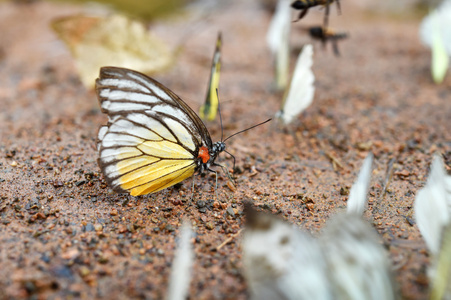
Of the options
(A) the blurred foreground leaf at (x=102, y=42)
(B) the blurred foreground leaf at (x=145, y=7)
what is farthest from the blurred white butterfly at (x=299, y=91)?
(B) the blurred foreground leaf at (x=145, y=7)

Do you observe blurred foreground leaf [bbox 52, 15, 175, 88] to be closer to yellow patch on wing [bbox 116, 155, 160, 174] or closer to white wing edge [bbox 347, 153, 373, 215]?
yellow patch on wing [bbox 116, 155, 160, 174]

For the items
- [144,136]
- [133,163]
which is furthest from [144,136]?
[133,163]

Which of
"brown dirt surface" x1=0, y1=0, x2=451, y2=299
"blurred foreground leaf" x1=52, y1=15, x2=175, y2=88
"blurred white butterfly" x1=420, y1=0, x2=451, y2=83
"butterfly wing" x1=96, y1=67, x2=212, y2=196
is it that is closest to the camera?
"brown dirt surface" x1=0, y1=0, x2=451, y2=299

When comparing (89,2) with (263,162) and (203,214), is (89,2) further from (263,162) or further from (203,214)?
(203,214)

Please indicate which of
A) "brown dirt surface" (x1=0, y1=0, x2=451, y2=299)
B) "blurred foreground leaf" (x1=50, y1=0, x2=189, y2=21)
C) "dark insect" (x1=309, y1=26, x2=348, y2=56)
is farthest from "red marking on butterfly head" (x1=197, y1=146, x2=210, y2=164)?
"blurred foreground leaf" (x1=50, y1=0, x2=189, y2=21)

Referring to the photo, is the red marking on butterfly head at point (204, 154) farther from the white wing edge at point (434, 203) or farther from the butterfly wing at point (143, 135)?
the white wing edge at point (434, 203)

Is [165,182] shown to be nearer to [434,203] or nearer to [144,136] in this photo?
[144,136]
